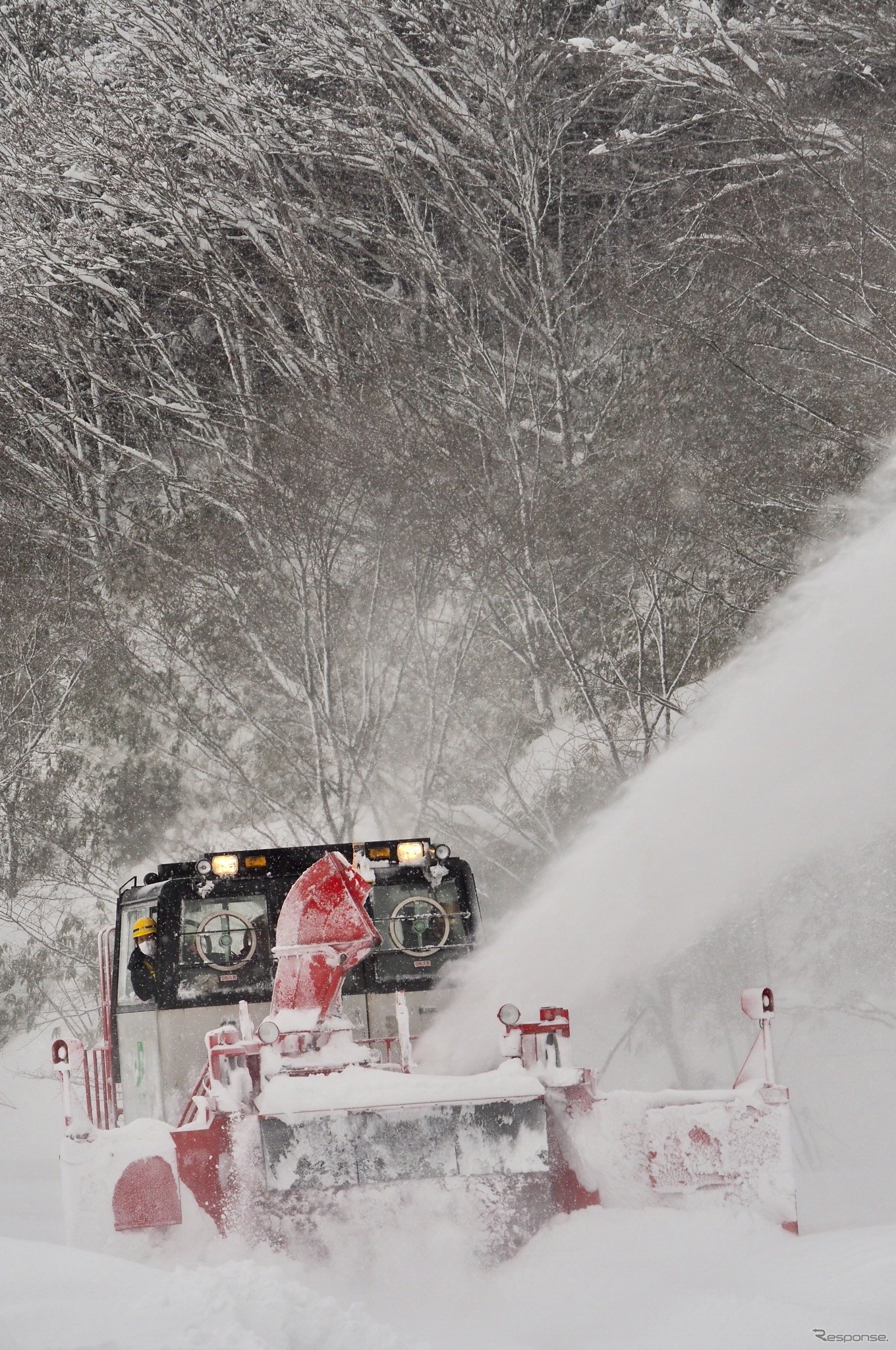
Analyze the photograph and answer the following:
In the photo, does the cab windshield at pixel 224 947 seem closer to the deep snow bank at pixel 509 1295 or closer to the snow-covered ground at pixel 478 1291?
the snow-covered ground at pixel 478 1291

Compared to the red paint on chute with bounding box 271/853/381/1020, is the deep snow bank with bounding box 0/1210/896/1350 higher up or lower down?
lower down

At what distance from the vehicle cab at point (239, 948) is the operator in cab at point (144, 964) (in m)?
0.03

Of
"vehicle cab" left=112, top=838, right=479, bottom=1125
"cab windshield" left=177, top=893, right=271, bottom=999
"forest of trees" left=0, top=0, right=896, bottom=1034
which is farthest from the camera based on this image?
"forest of trees" left=0, top=0, right=896, bottom=1034

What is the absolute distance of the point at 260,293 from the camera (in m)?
18.9

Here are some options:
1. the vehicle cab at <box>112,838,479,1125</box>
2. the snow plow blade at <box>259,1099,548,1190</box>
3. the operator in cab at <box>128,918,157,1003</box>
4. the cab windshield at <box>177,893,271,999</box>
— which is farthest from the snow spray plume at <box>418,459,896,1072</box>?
the snow plow blade at <box>259,1099,548,1190</box>

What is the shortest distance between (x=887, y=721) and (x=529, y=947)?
3.51 m

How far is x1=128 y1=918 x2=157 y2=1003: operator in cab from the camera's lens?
24.8ft

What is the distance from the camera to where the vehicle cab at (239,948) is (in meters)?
7.49

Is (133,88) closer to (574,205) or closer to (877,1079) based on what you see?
(574,205)

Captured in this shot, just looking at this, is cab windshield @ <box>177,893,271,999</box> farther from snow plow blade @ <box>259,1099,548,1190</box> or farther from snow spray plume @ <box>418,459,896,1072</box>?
snow plow blade @ <box>259,1099,548,1190</box>

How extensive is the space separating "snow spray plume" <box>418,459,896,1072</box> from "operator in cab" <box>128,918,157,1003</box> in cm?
176

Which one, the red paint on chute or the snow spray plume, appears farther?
the snow spray plume

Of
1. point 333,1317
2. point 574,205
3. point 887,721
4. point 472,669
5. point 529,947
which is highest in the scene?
point 574,205

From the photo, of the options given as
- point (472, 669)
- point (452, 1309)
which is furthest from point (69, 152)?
point (452, 1309)
